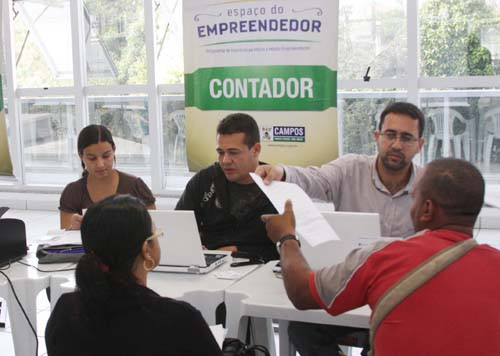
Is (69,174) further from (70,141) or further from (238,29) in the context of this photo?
(238,29)

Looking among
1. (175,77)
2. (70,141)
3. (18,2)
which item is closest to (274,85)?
(175,77)

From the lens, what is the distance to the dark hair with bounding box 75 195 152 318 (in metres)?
1.58

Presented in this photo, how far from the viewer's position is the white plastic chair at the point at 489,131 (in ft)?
18.9

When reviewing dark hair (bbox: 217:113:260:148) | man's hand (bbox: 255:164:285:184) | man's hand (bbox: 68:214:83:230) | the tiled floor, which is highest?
dark hair (bbox: 217:113:260:148)

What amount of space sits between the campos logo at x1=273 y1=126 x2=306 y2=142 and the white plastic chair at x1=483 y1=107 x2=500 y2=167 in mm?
1954

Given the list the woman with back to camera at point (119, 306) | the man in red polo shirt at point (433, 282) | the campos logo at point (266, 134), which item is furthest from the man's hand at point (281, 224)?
the campos logo at point (266, 134)

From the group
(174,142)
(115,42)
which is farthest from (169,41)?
(174,142)

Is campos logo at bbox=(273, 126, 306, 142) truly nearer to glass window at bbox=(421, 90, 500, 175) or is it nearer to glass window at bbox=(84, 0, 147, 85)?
glass window at bbox=(421, 90, 500, 175)

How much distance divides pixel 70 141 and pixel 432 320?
6814mm

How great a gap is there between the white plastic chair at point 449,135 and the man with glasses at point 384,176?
297 centimetres

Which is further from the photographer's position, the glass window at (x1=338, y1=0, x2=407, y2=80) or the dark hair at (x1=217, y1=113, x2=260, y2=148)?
the glass window at (x1=338, y1=0, x2=407, y2=80)

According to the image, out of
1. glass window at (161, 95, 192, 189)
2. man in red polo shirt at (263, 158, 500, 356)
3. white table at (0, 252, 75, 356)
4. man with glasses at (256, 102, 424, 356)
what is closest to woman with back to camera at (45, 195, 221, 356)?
man in red polo shirt at (263, 158, 500, 356)

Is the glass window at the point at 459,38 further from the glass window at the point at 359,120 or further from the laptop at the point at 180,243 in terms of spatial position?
the laptop at the point at 180,243

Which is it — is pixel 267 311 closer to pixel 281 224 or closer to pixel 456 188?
pixel 281 224
